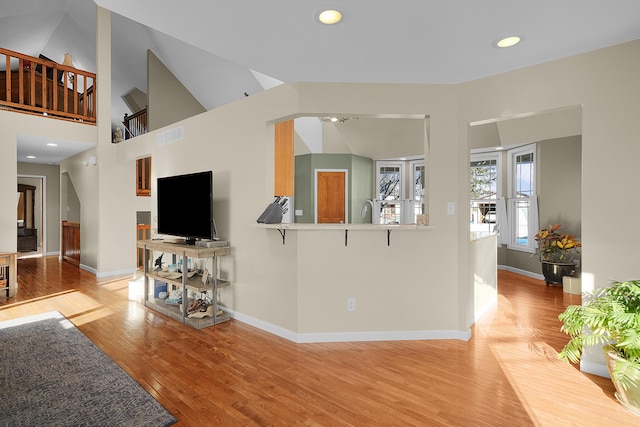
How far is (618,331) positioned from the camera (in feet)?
6.77

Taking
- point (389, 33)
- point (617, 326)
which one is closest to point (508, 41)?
point (389, 33)

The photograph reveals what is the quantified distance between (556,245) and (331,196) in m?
3.94

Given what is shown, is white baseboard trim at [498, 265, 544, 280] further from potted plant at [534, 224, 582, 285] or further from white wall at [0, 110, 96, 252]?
white wall at [0, 110, 96, 252]

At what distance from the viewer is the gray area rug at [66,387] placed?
1.97m

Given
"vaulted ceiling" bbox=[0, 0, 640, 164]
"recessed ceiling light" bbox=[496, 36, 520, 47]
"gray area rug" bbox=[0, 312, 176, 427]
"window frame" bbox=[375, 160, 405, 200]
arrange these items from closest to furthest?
"vaulted ceiling" bbox=[0, 0, 640, 164] → "gray area rug" bbox=[0, 312, 176, 427] → "recessed ceiling light" bbox=[496, 36, 520, 47] → "window frame" bbox=[375, 160, 405, 200]

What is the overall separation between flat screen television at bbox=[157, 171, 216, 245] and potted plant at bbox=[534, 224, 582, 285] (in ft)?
16.2

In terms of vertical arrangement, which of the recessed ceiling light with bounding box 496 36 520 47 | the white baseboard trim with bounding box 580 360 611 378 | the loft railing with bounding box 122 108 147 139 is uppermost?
the loft railing with bounding box 122 108 147 139

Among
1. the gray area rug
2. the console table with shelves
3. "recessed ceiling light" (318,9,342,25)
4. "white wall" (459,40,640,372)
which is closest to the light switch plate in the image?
"white wall" (459,40,640,372)

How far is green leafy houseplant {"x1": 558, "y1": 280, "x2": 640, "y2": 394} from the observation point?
198cm

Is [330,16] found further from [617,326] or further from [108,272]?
[108,272]

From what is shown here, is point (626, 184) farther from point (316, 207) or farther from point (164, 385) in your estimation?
point (316, 207)

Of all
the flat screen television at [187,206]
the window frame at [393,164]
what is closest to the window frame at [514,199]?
the window frame at [393,164]

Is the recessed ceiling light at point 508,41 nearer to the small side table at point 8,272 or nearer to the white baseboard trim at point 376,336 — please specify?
the white baseboard trim at point 376,336

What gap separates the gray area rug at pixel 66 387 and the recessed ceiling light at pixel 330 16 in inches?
96.9
